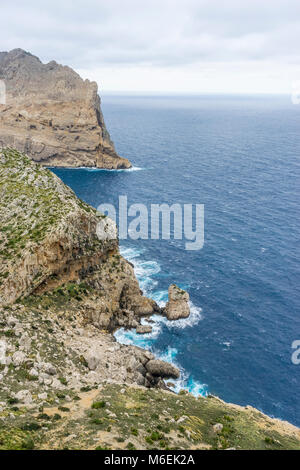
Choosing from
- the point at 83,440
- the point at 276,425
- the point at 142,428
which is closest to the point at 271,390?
the point at 276,425

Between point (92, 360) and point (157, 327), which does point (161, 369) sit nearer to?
point (157, 327)

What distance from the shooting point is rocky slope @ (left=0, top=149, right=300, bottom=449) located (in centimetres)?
3472

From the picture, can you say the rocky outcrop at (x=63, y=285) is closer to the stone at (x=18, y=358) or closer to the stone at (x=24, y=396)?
the stone at (x=18, y=358)

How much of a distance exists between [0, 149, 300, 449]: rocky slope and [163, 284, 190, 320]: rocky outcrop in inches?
13.3

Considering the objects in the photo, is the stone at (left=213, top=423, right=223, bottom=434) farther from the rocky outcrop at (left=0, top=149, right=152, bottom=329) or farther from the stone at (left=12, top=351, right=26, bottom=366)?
the rocky outcrop at (left=0, top=149, right=152, bottom=329)

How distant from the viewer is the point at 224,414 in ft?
147

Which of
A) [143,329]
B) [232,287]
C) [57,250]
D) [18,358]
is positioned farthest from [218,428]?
[232,287]

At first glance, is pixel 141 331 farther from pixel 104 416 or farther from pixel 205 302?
pixel 104 416

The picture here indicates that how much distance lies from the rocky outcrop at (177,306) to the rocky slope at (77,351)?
1.11 ft

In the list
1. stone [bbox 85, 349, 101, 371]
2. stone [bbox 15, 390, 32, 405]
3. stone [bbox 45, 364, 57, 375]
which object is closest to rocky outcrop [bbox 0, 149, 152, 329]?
stone [bbox 85, 349, 101, 371]

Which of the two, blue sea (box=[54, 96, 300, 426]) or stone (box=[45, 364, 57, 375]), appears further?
blue sea (box=[54, 96, 300, 426])
